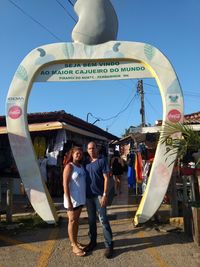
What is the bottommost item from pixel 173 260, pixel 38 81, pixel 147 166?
pixel 173 260

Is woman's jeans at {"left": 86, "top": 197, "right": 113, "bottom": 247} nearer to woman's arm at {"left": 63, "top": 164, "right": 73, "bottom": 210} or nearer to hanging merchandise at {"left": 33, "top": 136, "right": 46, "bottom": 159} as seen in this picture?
woman's arm at {"left": 63, "top": 164, "right": 73, "bottom": 210}

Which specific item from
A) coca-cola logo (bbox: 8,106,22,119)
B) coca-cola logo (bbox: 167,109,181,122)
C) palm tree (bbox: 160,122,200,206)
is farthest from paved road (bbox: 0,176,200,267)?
coca-cola logo (bbox: 8,106,22,119)

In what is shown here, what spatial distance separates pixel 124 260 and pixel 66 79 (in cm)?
429

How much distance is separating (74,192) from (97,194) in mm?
415

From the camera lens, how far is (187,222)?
24.9 feet

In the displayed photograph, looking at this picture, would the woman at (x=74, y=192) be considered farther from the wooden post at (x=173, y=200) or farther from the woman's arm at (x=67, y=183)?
the wooden post at (x=173, y=200)

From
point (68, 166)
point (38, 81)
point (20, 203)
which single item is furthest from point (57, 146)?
point (68, 166)

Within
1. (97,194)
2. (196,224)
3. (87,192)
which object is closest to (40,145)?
(87,192)

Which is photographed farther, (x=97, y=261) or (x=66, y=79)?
(x=66, y=79)

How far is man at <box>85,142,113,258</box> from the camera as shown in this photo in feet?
20.9

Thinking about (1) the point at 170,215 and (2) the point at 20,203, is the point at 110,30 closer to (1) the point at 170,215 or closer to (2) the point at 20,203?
(1) the point at 170,215

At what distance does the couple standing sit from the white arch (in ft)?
6.57

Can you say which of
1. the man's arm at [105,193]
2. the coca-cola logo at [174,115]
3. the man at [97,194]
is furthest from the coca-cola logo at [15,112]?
the coca-cola logo at [174,115]

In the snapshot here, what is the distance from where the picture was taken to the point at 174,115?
8.39 m
